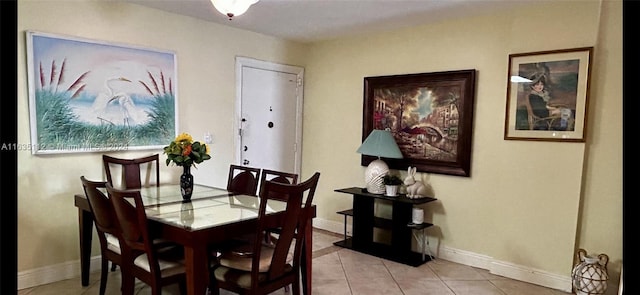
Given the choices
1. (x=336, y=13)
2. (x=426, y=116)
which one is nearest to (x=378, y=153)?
(x=426, y=116)

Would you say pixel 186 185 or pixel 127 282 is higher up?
pixel 186 185

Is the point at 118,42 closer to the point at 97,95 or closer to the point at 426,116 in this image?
the point at 97,95

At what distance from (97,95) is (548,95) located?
3.67 m

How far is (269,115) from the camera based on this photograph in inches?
183

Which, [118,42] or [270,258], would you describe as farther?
[118,42]

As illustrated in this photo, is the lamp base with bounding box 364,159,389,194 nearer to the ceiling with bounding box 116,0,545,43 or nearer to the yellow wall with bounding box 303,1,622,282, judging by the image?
the yellow wall with bounding box 303,1,622,282

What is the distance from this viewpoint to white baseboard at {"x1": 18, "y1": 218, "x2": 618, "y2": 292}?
299 centimetres

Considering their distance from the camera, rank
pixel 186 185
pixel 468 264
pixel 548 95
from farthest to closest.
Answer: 1. pixel 468 264
2. pixel 548 95
3. pixel 186 185

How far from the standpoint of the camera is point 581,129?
9.98ft

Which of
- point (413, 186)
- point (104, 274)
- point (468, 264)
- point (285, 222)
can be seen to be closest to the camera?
point (285, 222)

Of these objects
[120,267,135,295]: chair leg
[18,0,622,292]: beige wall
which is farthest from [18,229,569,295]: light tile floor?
[120,267,135,295]: chair leg

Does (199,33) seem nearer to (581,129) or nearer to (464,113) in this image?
(464,113)
